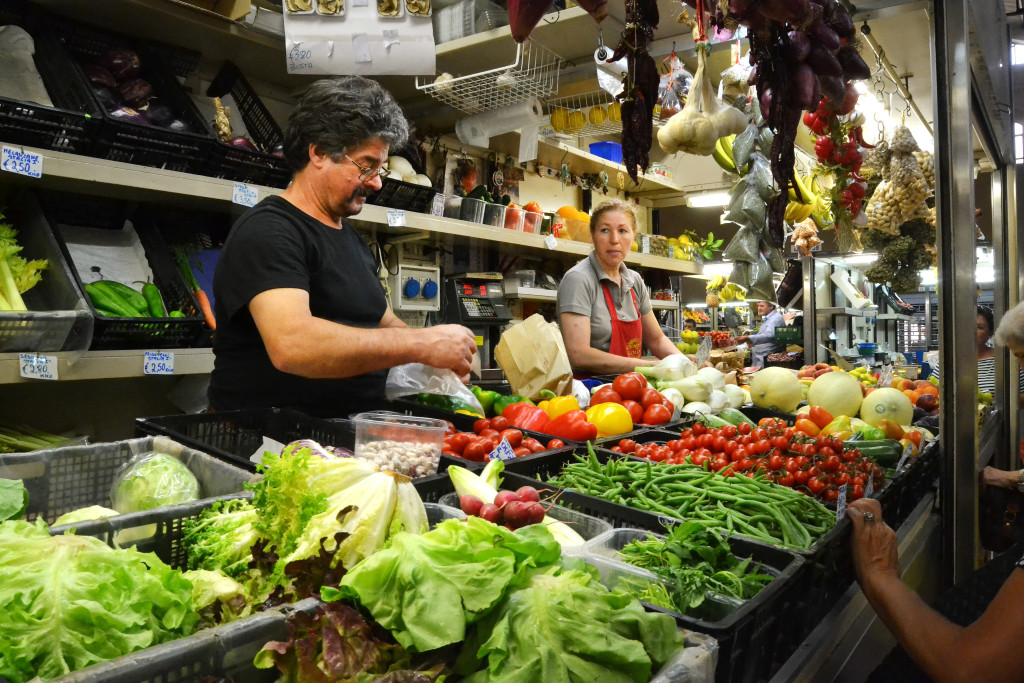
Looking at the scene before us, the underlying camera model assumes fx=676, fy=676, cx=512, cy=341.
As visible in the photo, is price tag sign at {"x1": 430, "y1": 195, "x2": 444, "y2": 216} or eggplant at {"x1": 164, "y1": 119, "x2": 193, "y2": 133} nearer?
eggplant at {"x1": 164, "y1": 119, "x2": 193, "y2": 133}

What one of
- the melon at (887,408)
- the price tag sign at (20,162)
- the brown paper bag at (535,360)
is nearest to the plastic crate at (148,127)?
the price tag sign at (20,162)

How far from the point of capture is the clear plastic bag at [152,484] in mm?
1442

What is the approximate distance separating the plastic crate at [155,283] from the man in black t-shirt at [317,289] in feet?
1.88

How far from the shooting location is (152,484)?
1457 mm

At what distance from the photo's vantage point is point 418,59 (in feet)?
10.9

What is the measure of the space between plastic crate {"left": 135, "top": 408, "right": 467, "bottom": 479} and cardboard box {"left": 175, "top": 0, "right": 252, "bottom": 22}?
2118 mm

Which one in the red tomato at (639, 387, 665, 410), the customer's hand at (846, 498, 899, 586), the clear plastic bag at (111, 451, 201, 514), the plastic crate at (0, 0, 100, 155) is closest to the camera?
the clear plastic bag at (111, 451, 201, 514)

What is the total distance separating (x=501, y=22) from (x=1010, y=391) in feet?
12.5

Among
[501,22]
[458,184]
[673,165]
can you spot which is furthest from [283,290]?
[673,165]

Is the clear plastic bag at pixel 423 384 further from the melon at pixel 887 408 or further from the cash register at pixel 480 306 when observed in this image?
the cash register at pixel 480 306

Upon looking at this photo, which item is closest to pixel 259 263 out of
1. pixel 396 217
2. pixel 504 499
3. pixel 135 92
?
pixel 504 499

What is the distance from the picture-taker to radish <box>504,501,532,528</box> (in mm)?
1209

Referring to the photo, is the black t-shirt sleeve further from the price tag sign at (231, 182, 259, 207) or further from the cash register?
the cash register

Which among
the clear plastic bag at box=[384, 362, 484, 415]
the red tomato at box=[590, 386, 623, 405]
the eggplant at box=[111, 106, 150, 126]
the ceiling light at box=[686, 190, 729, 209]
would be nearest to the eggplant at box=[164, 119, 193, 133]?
the eggplant at box=[111, 106, 150, 126]
